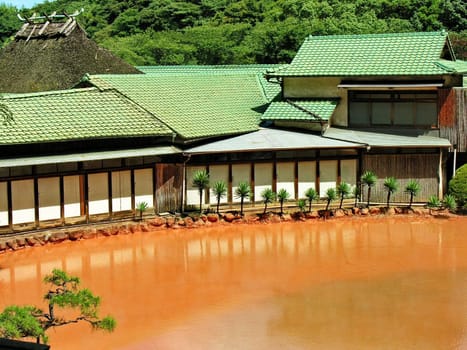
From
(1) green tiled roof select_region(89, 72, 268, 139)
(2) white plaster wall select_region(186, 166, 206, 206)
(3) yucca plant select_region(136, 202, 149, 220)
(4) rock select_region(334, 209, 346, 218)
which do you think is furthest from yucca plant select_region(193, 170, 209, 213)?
(4) rock select_region(334, 209, 346, 218)

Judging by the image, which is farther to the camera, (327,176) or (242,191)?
(327,176)

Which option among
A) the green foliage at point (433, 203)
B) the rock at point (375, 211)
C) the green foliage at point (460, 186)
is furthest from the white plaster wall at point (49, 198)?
the green foliage at point (460, 186)

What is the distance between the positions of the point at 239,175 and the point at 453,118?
6.63 m

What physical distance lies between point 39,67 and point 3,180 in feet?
44.0

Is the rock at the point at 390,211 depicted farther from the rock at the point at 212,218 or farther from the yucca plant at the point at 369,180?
the rock at the point at 212,218

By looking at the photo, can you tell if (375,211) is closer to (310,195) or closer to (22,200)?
(310,195)

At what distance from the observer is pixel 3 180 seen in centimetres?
1906

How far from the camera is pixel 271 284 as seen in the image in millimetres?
16656

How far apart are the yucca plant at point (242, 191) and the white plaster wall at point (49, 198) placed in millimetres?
4999

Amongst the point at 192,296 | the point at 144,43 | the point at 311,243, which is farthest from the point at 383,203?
the point at 144,43

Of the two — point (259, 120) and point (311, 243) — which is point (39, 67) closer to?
point (259, 120)

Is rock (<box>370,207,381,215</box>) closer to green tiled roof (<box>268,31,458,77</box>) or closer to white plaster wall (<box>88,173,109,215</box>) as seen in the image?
green tiled roof (<box>268,31,458,77</box>)

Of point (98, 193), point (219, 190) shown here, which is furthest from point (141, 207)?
point (219, 190)

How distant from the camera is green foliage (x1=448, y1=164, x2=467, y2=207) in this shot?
73.2ft
